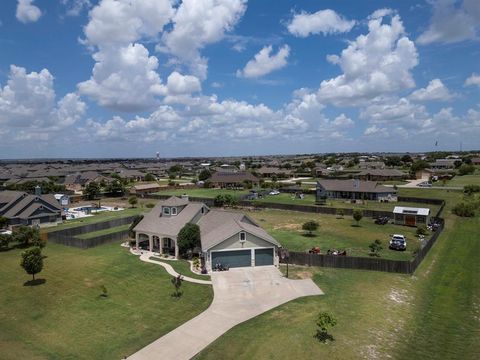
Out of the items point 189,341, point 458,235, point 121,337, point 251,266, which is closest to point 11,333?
point 121,337

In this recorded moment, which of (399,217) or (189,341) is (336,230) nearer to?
(399,217)

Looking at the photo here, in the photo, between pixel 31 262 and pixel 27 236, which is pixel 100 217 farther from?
pixel 31 262

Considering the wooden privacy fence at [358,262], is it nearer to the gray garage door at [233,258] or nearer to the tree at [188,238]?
the gray garage door at [233,258]

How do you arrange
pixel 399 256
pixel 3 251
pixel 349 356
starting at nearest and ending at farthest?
pixel 349 356
pixel 399 256
pixel 3 251

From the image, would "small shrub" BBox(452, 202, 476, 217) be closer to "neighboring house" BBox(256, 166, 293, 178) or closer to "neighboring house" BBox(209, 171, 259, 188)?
"neighboring house" BBox(209, 171, 259, 188)

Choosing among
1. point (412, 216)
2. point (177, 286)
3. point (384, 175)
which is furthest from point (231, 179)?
point (177, 286)

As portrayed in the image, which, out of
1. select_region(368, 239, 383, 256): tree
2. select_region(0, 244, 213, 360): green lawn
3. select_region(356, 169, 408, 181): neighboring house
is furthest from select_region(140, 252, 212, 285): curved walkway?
select_region(356, 169, 408, 181): neighboring house
